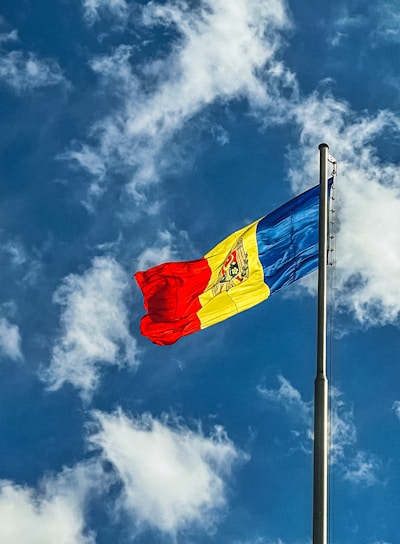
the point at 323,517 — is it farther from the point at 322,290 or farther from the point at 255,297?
the point at 255,297

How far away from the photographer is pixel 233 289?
23.0 m

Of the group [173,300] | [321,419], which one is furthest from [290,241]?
[321,419]

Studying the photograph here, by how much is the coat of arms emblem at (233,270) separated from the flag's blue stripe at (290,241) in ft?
2.02

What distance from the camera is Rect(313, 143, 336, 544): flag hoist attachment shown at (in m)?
13.6

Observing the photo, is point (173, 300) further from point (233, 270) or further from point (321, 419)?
point (321, 419)

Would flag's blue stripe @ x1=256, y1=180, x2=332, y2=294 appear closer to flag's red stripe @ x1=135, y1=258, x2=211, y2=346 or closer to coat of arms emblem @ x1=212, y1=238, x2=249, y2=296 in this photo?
coat of arms emblem @ x1=212, y1=238, x2=249, y2=296

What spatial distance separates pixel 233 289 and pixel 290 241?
7.69 ft

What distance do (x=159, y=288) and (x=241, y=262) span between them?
124 inches

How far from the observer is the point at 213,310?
Result: 23000 mm

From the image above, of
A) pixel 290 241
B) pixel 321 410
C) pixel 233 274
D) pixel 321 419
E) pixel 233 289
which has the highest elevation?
pixel 290 241

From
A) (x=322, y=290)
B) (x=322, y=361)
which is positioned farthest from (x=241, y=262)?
(x=322, y=361)

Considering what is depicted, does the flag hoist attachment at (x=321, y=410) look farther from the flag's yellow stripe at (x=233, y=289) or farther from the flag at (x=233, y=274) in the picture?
the flag's yellow stripe at (x=233, y=289)

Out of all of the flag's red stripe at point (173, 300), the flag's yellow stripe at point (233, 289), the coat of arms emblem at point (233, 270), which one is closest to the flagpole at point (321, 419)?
the flag's yellow stripe at point (233, 289)

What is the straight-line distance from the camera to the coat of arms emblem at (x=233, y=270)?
2283cm
